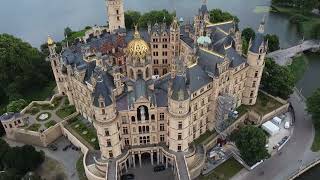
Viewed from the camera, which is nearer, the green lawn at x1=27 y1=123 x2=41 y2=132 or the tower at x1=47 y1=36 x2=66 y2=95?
the tower at x1=47 y1=36 x2=66 y2=95

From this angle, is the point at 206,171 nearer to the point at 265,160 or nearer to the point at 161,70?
the point at 265,160

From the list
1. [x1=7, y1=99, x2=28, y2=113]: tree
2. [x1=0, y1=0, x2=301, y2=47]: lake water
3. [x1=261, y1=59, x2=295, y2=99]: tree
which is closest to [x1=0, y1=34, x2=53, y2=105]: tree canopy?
[x1=7, y1=99, x2=28, y2=113]: tree

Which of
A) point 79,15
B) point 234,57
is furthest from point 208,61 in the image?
point 79,15

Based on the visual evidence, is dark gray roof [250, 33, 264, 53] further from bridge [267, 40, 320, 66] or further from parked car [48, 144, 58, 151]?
parked car [48, 144, 58, 151]

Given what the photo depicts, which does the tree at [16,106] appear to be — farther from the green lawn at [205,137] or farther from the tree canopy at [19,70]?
the green lawn at [205,137]

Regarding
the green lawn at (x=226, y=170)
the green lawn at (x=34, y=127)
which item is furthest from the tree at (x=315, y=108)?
the green lawn at (x=34, y=127)

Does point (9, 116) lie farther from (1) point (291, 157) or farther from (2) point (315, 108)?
(2) point (315, 108)
